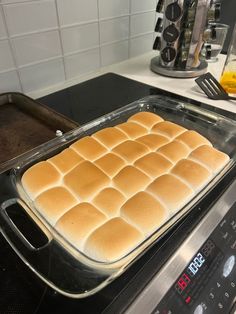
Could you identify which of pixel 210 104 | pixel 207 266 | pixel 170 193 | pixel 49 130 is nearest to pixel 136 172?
pixel 170 193

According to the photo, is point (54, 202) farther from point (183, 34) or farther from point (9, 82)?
point (183, 34)

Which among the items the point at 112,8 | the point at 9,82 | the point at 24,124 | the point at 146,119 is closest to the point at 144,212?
the point at 146,119

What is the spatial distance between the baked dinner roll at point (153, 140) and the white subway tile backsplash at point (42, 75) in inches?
18.2

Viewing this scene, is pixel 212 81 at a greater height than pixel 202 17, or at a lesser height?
lesser

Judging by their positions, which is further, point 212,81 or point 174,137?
point 212,81

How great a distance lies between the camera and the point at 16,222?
425 mm

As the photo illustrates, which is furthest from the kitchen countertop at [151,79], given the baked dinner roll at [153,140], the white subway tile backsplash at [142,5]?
the baked dinner roll at [153,140]

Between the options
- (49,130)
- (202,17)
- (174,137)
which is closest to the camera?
(174,137)

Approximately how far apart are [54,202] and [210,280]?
10.8 inches

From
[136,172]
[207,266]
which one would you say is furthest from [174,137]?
[207,266]

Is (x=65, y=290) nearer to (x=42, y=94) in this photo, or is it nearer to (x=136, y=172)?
(x=136, y=172)

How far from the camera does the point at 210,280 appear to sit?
41 cm

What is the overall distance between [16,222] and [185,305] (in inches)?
11.3

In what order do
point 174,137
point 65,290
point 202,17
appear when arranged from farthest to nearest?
point 202,17, point 174,137, point 65,290
